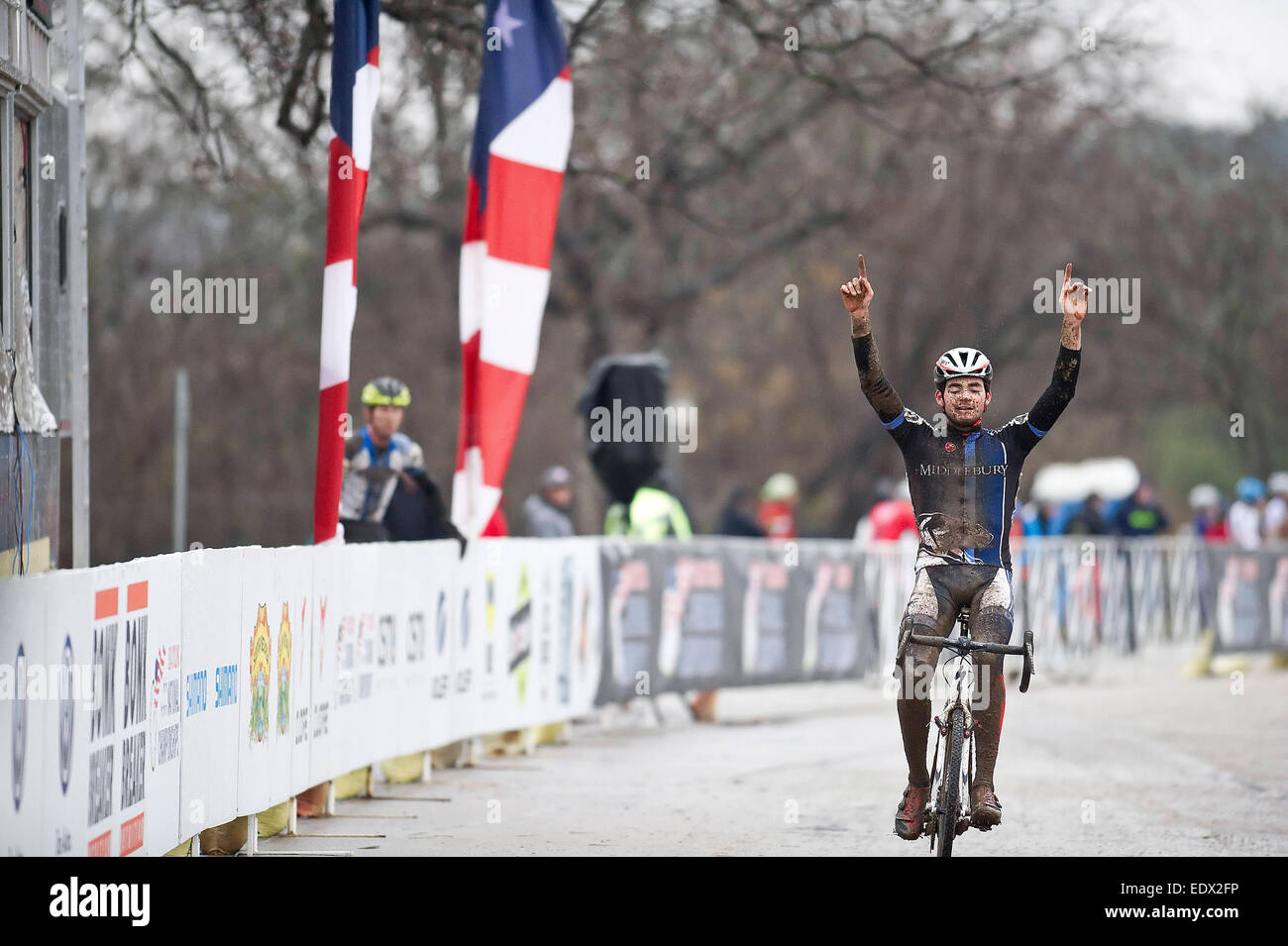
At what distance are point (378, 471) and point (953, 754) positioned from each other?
5690 mm

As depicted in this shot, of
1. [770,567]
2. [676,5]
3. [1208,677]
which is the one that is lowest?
[1208,677]

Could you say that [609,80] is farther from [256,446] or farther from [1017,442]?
[1017,442]

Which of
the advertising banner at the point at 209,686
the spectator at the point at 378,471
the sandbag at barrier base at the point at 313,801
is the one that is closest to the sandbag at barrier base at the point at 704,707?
the spectator at the point at 378,471

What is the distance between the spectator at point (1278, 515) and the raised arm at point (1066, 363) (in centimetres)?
1862

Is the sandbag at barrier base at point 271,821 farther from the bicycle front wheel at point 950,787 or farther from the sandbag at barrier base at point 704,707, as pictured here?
the sandbag at barrier base at point 704,707

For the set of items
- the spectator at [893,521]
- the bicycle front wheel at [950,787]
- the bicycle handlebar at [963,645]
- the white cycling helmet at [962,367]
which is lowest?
the bicycle front wheel at [950,787]

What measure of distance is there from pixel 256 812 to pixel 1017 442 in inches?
158

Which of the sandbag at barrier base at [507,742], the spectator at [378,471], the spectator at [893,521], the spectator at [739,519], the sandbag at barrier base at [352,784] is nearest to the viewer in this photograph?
the sandbag at barrier base at [352,784]

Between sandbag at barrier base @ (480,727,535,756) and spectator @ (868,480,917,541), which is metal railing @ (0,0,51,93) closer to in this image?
sandbag at barrier base @ (480,727,535,756)

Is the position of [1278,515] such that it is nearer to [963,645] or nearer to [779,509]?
[779,509]

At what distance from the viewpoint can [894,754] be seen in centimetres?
1424

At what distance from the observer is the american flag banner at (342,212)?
37.1 ft
